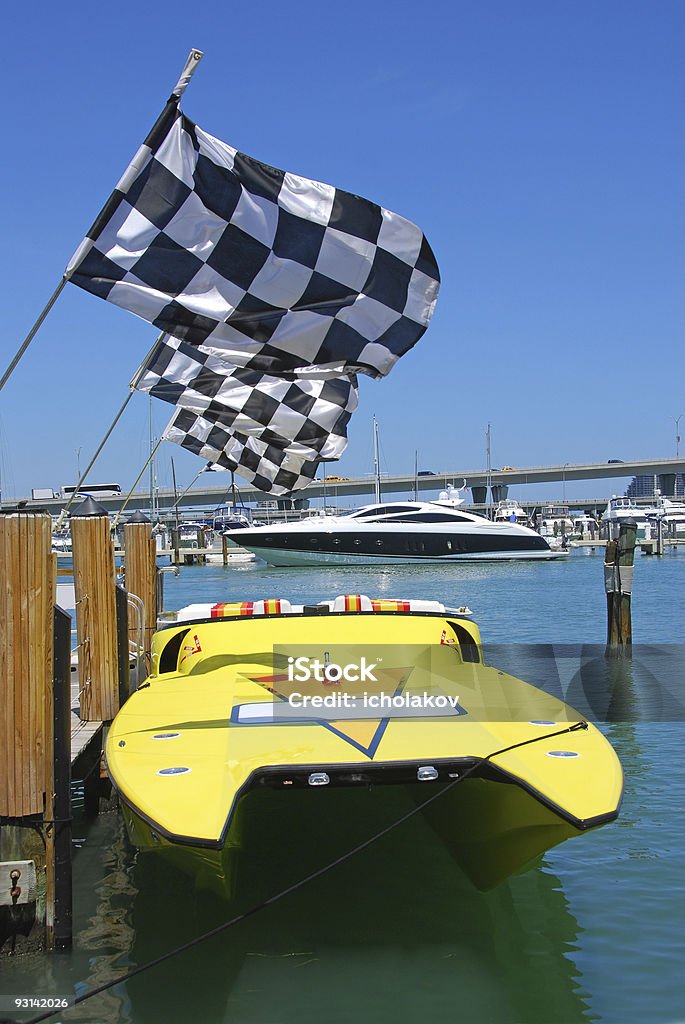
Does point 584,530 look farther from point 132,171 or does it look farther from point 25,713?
point 25,713

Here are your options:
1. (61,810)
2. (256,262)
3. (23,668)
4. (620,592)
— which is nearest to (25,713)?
(23,668)

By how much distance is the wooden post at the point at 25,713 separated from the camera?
18.5 feet

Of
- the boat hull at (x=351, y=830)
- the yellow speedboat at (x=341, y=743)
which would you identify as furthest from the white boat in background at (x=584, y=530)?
the boat hull at (x=351, y=830)

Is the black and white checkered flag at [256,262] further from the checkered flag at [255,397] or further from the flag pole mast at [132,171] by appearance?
the checkered flag at [255,397]

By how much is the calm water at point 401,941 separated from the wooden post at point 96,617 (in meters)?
1.03

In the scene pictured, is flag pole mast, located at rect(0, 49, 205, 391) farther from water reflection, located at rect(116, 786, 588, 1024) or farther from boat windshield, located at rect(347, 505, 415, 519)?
boat windshield, located at rect(347, 505, 415, 519)

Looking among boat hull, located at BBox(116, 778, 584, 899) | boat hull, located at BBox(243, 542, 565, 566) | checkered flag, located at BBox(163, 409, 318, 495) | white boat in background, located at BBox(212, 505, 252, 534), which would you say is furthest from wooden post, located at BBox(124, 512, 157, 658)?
white boat in background, located at BBox(212, 505, 252, 534)

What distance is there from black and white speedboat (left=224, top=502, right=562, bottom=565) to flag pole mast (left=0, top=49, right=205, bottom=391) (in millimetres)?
Answer: 45992

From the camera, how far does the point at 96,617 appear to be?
859 cm

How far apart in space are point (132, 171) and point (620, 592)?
14.3 metres

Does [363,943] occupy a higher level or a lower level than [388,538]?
lower

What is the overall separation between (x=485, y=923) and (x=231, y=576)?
4690 cm

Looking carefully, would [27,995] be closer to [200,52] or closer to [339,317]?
[339,317]

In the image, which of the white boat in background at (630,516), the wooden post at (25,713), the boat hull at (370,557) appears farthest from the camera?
the white boat in background at (630,516)
